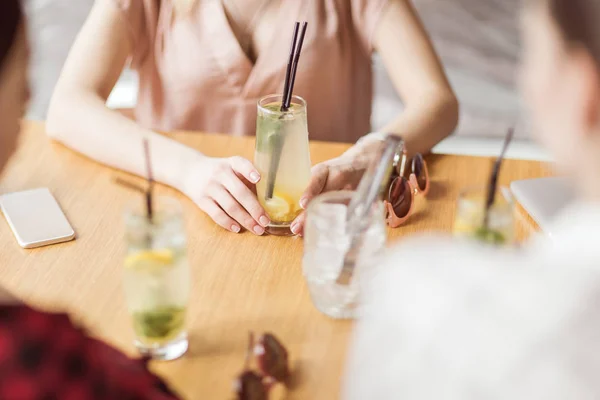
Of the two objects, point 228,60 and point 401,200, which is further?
point 228,60

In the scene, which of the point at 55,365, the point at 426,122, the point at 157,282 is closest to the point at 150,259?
the point at 157,282

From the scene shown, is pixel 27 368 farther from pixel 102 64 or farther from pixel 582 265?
pixel 102 64

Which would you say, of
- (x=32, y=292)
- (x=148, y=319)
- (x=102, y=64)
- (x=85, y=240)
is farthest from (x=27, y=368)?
(x=102, y=64)

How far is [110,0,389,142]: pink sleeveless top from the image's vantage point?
148 centimetres

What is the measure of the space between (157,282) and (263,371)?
0.15 meters

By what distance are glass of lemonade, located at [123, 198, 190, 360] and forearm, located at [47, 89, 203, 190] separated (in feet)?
1.16

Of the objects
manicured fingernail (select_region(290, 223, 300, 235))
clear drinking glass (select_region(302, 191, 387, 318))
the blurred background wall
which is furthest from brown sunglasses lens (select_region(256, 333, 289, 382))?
the blurred background wall

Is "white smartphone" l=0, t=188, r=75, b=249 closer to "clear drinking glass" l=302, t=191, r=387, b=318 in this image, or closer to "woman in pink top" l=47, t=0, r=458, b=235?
"woman in pink top" l=47, t=0, r=458, b=235

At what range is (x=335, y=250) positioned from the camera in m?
0.87

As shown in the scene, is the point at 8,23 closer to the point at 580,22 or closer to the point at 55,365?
the point at 55,365

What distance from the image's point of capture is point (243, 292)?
92 cm

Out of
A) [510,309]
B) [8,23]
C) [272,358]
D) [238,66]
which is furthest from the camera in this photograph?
[238,66]

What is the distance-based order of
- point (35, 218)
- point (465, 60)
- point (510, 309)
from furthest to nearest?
point (465, 60) < point (35, 218) < point (510, 309)

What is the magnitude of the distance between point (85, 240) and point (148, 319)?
0.27 metres
